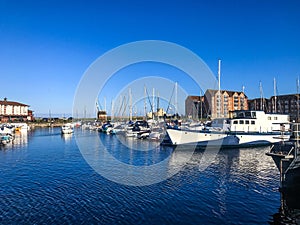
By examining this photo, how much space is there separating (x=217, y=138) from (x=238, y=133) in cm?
420

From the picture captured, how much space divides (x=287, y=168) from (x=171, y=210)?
7552 millimetres

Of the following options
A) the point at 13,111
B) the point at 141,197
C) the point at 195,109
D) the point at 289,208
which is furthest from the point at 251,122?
the point at 13,111

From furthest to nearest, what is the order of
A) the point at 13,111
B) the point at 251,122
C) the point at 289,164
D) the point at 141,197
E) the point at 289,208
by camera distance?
the point at 13,111 → the point at 251,122 → the point at 141,197 → the point at 289,164 → the point at 289,208

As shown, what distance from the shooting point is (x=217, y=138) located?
3906cm

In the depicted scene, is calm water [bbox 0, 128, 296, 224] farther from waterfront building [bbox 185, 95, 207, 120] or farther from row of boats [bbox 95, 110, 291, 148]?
waterfront building [bbox 185, 95, 207, 120]

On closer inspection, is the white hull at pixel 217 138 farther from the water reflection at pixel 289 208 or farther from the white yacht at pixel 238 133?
the water reflection at pixel 289 208

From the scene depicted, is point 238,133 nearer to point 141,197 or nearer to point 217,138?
point 217,138

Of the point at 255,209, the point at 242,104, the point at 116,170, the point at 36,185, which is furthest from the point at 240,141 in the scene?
the point at 242,104

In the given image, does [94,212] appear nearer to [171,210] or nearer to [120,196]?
[120,196]

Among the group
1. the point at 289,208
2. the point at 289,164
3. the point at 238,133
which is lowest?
the point at 289,208

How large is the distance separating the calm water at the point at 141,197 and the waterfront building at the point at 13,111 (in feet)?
363

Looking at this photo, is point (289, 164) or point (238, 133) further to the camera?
point (238, 133)

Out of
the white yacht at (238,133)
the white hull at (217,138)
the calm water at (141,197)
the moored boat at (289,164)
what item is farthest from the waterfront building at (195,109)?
the moored boat at (289,164)

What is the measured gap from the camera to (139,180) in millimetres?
20172
